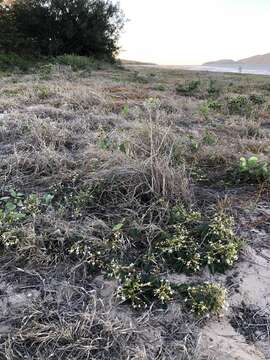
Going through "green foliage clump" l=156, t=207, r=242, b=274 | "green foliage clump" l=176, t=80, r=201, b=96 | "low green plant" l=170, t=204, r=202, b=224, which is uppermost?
"green foliage clump" l=176, t=80, r=201, b=96

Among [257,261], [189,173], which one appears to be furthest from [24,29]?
[257,261]

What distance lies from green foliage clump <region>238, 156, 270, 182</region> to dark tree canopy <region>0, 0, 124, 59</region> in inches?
430

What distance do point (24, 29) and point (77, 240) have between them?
12526 mm

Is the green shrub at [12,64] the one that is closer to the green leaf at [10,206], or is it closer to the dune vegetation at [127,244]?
the dune vegetation at [127,244]

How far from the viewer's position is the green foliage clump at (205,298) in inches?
55.5

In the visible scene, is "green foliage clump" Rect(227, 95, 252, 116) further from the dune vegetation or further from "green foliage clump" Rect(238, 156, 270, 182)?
"green foliage clump" Rect(238, 156, 270, 182)

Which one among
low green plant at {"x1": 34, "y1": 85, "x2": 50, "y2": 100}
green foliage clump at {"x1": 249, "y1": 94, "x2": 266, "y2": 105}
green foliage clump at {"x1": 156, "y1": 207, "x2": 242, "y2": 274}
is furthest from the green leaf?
green foliage clump at {"x1": 249, "y1": 94, "x2": 266, "y2": 105}

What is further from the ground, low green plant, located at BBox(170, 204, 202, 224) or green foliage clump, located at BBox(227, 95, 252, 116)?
green foliage clump, located at BBox(227, 95, 252, 116)

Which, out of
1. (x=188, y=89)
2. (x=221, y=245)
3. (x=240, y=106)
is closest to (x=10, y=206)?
(x=221, y=245)

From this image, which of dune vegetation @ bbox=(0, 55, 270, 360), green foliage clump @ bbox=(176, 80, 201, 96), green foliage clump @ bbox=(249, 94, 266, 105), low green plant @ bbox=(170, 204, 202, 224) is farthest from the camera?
green foliage clump @ bbox=(176, 80, 201, 96)

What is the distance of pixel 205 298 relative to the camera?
1439mm

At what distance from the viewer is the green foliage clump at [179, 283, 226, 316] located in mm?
1409

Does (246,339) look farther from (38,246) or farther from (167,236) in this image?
(38,246)

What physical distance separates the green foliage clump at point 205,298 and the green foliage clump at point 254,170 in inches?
45.5
